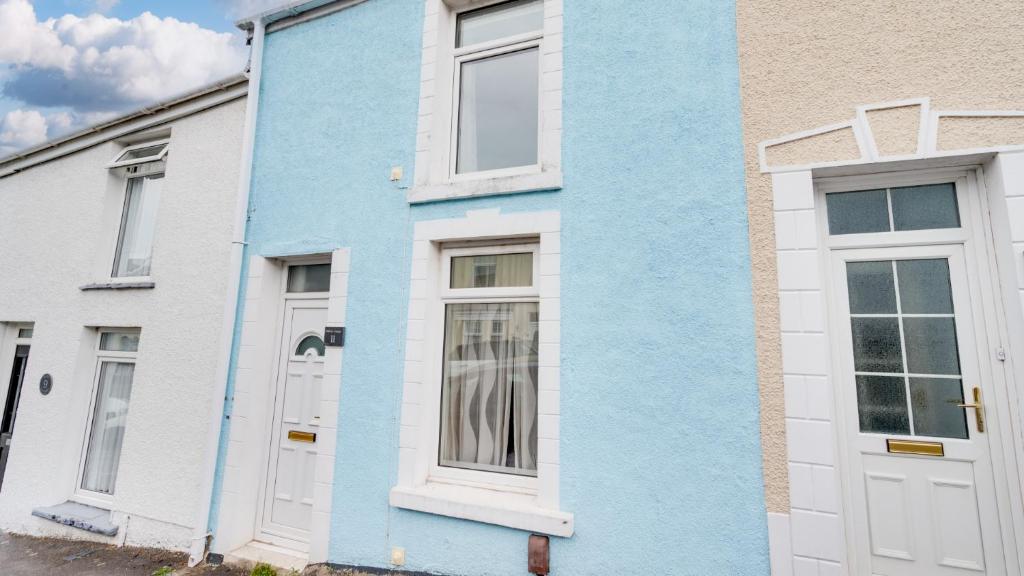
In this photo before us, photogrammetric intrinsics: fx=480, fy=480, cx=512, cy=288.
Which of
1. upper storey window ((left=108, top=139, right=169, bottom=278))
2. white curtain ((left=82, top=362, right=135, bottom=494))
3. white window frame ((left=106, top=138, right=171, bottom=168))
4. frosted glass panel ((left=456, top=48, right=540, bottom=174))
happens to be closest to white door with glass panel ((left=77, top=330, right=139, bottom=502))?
white curtain ((left=82, top=362, right=135, bottom=494))

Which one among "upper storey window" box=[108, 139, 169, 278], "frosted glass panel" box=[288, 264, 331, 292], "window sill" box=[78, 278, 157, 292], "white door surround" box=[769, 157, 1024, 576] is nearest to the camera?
"white door surround" box=[769, 157, 1024, 576]

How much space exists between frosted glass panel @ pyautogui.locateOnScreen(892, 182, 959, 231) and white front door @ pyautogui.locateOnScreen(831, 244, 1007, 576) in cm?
16

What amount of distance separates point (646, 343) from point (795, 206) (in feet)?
4.24

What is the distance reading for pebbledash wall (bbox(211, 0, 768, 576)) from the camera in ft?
10.0

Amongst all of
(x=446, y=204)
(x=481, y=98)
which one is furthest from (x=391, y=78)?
(x=446, y=204)

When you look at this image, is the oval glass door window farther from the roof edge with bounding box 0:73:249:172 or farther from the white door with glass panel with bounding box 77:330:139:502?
the roof edge with bounding box 0:73:249:172

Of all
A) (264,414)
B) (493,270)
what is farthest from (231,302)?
(493,270)

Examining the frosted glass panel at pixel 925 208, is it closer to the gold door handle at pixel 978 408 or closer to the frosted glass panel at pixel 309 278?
the gold door handle at pixel 978 408

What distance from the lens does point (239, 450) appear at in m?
4.30

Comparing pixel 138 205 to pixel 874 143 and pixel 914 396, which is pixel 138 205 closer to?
pixel 874 143

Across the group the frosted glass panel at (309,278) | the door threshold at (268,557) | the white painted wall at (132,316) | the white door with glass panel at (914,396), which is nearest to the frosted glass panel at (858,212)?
the white door with glass panel at (914,396)

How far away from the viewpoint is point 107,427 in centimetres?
557

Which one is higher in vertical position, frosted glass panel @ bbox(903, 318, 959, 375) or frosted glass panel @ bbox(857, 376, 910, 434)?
frosted glass panel @ bbox(903, 318, 959, 375)

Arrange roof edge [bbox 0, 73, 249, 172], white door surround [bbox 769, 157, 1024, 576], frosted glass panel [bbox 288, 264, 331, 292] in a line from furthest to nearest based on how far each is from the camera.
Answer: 1. roof edge [bbox 0, 73, 249, 172]
2. frosted glass panel [bbox 288, 264, 331, 292]
3. white door surround [bbox 769, 157, 1024, 576]
